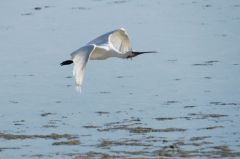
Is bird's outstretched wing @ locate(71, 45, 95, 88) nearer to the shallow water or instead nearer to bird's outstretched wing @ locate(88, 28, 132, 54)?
the shallow water

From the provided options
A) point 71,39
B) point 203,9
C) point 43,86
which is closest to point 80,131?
point 43,86

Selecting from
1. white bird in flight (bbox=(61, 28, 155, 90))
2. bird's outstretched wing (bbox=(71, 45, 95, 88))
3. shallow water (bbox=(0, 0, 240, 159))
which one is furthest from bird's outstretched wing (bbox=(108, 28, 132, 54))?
bird's outstretched wing (bbox=(71, 45, 95, 88))

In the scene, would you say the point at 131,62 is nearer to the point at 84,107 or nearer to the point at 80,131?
the point at 84,107

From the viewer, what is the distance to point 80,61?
1074 cm

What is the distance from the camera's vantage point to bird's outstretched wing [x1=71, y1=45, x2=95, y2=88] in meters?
10.5

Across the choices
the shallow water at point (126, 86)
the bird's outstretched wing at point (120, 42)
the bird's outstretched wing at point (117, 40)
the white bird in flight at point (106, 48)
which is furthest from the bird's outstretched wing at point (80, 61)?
the bird's outstretched wing at point (120, 42)

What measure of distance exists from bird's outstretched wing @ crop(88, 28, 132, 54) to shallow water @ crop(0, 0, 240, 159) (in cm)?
69

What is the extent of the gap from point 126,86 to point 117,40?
129cm

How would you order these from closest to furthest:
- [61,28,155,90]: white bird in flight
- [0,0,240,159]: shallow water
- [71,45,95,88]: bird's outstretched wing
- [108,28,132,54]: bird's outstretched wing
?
[71,45,95,88]: bird's outstretched wing, [61,28,155,90]: white bird in flight, [0,0,240,159]: shallow water, [108,28,132,54]: bird's outstretched wing

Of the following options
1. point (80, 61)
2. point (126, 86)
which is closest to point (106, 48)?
point (80, 61)

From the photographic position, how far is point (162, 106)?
12633 mm

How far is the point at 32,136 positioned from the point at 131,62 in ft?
13.6

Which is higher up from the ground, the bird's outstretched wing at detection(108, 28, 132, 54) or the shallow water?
the bird's outstretched wing at detection(108, 28, 132, 54)

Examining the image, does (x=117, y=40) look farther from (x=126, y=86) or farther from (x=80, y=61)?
(x=80, y=61)
